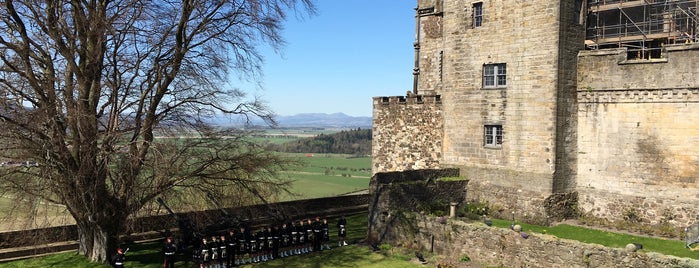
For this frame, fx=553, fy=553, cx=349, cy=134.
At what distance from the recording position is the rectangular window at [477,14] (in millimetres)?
25234

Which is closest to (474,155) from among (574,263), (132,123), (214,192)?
(574,263)

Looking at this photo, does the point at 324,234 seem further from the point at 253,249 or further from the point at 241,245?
the point at 241,245

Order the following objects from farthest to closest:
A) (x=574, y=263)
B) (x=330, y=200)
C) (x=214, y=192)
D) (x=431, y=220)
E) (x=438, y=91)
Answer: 1. (x=438, y=91)
2. (x=330, y=200)
3. (x=431, y=220)
4. (x=214, y=192)
5. (x=574, y=263)

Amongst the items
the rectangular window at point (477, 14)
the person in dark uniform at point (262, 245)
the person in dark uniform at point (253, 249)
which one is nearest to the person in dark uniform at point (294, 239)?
the person in dark uniform at point (262, 245)

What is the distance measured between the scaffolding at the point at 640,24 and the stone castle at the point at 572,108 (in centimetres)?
8

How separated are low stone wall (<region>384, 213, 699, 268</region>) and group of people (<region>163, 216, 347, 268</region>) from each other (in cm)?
288

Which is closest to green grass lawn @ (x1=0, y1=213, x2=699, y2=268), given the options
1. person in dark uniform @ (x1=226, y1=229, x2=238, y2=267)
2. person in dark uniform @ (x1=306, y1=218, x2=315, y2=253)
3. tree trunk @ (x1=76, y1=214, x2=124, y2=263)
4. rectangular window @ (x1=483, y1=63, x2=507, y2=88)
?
tree trunk @ (x1=76, y1=214, x2=124, y2=263)

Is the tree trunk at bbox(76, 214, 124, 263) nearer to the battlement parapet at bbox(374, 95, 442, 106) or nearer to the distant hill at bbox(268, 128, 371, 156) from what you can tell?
the battlement parapet at bbox(374, 95, 442, 106)

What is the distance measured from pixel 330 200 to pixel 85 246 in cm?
1267

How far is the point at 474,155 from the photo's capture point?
83.6 ft

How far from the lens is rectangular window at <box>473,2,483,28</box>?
2523 cm

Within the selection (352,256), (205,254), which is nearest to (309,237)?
(352,256)

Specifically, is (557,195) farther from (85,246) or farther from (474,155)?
(85,246)

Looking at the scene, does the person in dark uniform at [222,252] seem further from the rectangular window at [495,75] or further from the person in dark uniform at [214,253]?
the rectangular window at [495,75]
